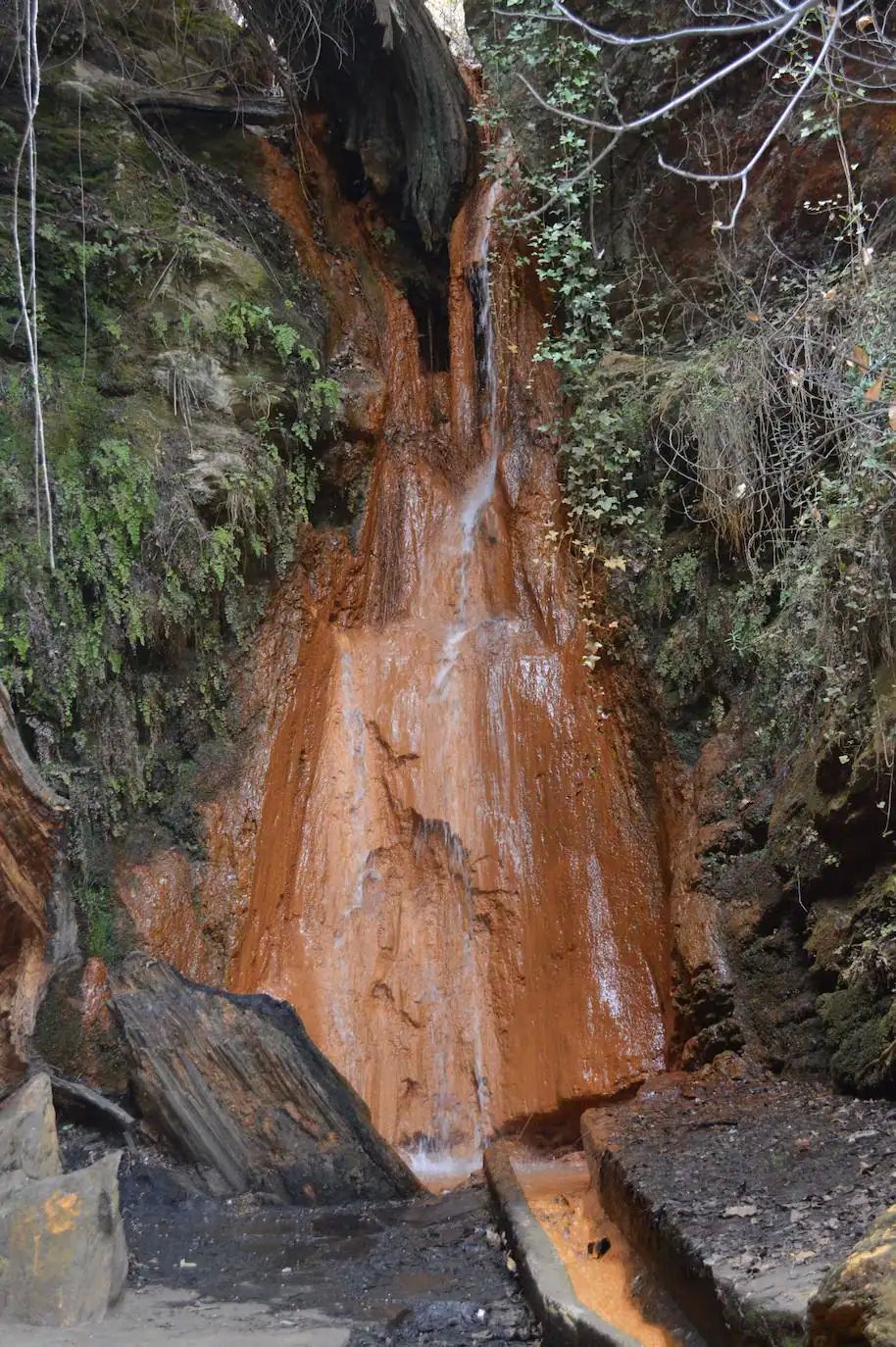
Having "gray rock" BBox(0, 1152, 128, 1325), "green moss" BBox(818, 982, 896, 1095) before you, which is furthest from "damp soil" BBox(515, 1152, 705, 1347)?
"gray rock" BBox(0, 1152, 128, 1325)

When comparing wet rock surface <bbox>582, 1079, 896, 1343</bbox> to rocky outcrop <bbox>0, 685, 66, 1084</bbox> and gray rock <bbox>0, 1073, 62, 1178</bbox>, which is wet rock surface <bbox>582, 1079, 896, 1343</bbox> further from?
rocky outcrop <bbox>0, 685, 66, 1084</bbox>

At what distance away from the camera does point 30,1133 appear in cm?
456

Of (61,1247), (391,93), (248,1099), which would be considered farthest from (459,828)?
(391,93)

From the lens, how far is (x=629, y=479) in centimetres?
768

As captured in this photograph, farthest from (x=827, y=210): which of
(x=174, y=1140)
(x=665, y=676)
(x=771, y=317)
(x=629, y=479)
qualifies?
(x=174, y=1140)

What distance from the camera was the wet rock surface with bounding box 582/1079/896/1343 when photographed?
2783 millimetres

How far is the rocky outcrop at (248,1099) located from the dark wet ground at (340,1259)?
0.15m

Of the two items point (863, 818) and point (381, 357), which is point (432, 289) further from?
point (863, 818)

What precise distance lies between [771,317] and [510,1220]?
6.16 m

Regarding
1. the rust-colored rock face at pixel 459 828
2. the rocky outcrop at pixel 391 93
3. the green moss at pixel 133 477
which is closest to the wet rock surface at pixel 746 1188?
the rust-colored rock face at pixel 459 828

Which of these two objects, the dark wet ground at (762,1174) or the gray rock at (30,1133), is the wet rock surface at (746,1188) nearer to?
the dark wet ground at (762,1174)

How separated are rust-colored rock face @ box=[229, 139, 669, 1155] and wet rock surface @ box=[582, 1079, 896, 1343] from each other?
1.34 meters

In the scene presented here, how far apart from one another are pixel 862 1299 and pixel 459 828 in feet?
17.5

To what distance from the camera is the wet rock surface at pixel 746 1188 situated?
2.78 m
